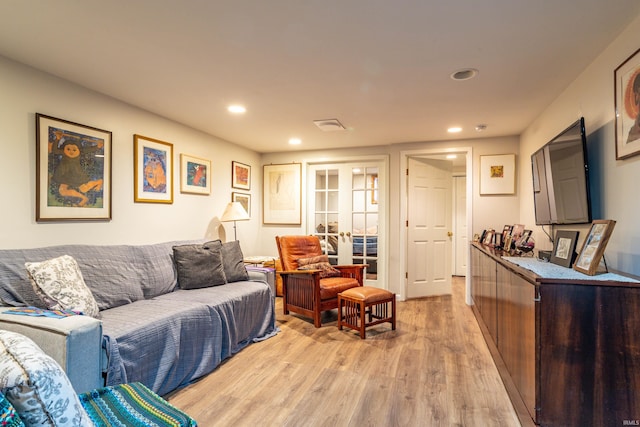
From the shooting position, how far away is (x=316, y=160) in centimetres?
519

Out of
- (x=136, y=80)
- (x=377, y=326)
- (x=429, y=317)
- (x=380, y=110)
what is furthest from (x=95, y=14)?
(x=429, y=317)

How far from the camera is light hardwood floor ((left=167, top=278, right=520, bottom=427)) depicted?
1945 millimetres

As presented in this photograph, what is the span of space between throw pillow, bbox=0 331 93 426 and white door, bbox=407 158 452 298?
168 inches

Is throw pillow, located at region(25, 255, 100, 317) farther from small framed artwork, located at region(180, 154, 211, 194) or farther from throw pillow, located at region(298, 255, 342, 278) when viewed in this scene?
throw pillow, located at region(298, 255, 342, 278)

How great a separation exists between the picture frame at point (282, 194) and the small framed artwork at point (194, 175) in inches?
51.8

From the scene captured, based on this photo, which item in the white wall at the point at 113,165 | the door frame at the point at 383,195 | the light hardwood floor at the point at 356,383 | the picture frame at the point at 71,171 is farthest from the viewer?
the door frame at the point at 383,195

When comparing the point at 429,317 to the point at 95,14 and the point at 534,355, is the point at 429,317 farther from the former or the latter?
the point at 95,14

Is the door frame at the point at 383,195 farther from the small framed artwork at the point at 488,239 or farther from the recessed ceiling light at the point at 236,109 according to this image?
the recessed ceiling light at the point at 236,109

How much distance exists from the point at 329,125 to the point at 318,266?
161cm

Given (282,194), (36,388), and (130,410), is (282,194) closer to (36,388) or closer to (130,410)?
(130,410)

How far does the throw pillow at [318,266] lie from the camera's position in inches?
153

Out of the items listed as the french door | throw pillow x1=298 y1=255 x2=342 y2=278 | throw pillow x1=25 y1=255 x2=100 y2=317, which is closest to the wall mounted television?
throw pillow x1=298 y1=255 x2=342 y2=278

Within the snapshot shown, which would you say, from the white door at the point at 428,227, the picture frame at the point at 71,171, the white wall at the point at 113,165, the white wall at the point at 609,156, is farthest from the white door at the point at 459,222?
the picture frame at the point at 71,171

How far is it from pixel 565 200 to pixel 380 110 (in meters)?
1.68
